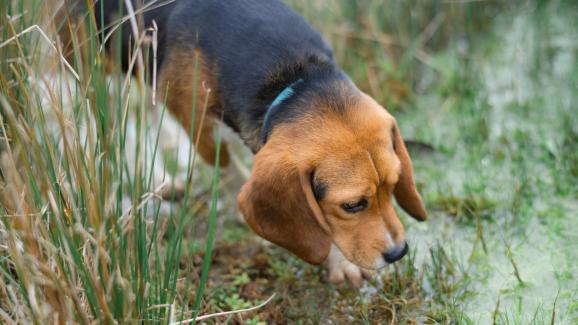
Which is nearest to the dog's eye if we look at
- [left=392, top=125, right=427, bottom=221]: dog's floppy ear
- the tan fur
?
[left=392, top=125, right=427, bottom=221]: dog's floppy ear

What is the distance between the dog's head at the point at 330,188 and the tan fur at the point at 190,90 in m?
0.66

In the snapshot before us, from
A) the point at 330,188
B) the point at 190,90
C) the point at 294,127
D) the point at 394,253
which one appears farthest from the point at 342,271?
the point at 190,90

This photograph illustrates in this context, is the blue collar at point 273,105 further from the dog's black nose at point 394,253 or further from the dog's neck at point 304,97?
the dog's black nose at point 394,253

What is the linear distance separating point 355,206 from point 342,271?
0.65 metres

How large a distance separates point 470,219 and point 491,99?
1453mm

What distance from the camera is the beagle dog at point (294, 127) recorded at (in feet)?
10.1

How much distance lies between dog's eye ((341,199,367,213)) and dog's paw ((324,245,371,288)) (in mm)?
528

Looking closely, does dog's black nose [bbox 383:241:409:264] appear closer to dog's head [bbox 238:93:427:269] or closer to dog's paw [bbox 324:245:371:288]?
dog's head [bbox 238:93:427:269]

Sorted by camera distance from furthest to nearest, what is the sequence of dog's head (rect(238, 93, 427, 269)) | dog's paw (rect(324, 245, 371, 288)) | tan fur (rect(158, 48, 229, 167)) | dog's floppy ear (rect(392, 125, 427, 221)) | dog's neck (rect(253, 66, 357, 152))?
1. tan fur (rect(158, 48, 229, 167))
2. dog's paw (rect(324, 245, 371, 288))
3. dog's floppy ear (rect(392, 125, 427, 221))
4. dog's neck (rect(253, 66, 357, 152))
5. dog's head (rect(238, 93, 427, 269))

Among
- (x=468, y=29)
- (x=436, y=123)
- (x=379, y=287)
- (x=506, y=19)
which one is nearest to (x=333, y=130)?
(x=379, y=287)

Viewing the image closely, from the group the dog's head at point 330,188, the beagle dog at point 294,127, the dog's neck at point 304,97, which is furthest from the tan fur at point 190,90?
the dog's head at point 330,188

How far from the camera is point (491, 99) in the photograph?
5.14 meters

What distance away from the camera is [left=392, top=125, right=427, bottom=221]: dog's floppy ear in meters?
3.40

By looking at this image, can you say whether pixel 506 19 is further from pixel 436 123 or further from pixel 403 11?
pixel 436 123
